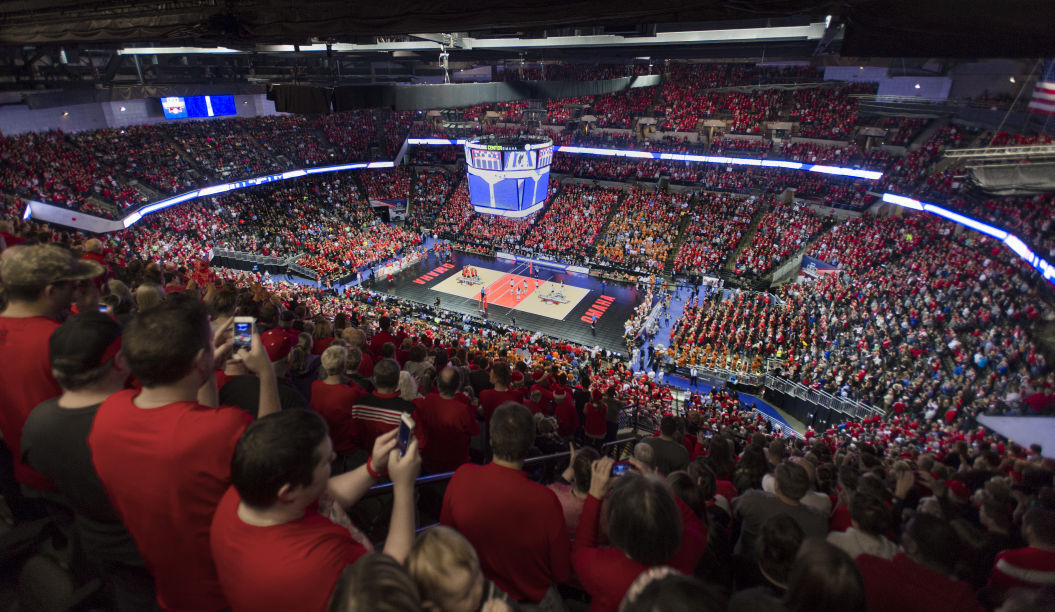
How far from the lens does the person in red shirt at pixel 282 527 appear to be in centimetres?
161

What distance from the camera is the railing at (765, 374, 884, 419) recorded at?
1446 centimetres

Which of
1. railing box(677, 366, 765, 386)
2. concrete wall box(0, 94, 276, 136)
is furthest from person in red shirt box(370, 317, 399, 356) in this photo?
concrete wall box(0, 94, 276, 136)

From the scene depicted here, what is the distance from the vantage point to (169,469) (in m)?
1.90

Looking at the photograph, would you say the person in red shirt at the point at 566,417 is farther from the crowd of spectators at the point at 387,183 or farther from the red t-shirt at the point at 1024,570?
the crowd of spectators at the point at 387,183

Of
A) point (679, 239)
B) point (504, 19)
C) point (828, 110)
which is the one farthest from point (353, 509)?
point (828, 110)

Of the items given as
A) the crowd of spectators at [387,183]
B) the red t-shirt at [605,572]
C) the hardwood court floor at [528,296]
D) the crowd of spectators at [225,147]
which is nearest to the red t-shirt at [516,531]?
the red t-shirt at [605,572]

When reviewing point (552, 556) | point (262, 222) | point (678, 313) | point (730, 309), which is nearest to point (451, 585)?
point (552, 556)

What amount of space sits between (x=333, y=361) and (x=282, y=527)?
9.05ft

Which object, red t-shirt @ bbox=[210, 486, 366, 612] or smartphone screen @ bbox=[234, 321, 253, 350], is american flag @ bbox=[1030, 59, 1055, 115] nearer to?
smartphone screen @ bbox=[234, 321, 253, 350]

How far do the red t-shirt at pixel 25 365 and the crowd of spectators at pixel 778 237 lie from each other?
27245 millimetres

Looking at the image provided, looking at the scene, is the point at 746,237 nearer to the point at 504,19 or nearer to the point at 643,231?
the point at 643,231

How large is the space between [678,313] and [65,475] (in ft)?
78.9

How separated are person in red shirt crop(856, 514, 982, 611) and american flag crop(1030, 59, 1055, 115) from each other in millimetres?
20501

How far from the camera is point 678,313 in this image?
24375 millimetres
